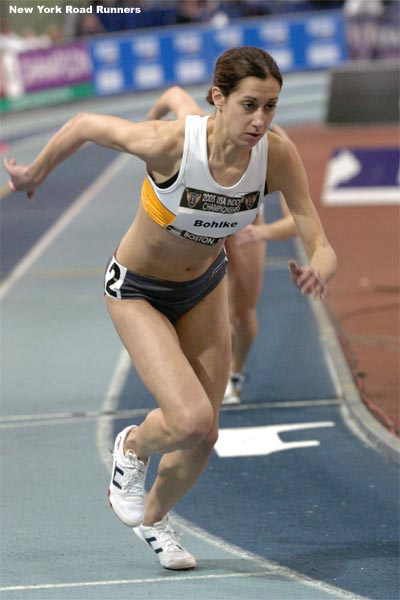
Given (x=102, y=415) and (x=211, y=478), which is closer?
(x=211, y=478)

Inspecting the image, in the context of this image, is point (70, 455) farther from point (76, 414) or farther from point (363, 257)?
point (363, 257)

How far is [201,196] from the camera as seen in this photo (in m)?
5.19

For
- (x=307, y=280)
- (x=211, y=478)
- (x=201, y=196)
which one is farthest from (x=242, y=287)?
(x=307, y=280)

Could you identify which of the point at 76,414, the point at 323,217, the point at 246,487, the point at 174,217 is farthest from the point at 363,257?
the point at 174,217

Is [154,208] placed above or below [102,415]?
above

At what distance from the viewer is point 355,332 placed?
10.6m

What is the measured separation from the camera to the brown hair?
4.98 m

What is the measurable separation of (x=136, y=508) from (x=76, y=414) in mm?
3008

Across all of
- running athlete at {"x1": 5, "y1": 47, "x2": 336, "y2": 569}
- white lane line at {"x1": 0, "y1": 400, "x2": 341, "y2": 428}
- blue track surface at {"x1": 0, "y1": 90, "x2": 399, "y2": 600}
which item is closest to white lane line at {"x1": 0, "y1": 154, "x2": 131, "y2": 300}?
blue track surface at {"x1": 0, "y1": 90, "x2": 399, "y2": 600}

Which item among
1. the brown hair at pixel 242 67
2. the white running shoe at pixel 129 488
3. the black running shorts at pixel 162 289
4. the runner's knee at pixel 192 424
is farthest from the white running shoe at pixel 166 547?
the brown hair at pixel 242 67

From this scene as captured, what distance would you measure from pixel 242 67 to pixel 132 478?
2.06 metres

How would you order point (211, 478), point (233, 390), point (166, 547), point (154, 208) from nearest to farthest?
point (154, 208) → point (166, 547) → point (211, 478) → point (233, 390)

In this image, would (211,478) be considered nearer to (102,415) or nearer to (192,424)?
(102,415)

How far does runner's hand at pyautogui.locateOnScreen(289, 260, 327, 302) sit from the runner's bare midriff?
23.1 inches
